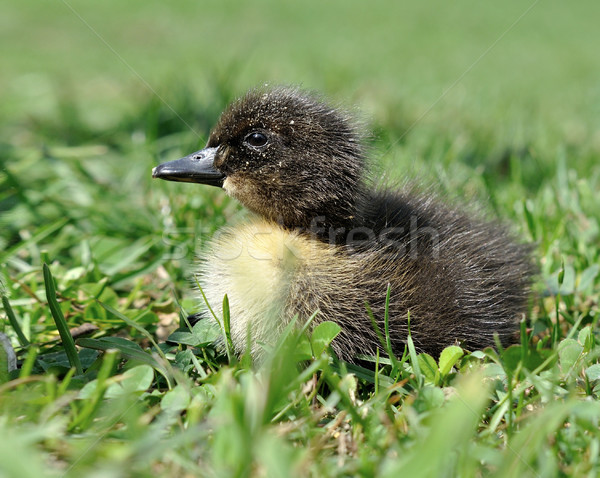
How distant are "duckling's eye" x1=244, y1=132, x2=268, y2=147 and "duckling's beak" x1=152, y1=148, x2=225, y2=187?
16cm

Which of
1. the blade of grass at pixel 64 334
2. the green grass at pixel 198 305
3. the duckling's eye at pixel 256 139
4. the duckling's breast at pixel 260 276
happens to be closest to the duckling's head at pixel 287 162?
the duckling's eye at pixel 256 139

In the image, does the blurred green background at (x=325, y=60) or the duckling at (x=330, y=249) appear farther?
the blurred green background at (x=325, y=60)

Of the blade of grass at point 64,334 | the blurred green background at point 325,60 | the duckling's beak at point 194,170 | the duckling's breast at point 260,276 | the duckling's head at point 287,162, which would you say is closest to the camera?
the blade of grass at point 64,334

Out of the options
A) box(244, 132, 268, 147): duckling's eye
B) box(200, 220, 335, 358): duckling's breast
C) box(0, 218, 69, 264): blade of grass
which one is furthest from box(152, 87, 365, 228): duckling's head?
box(0, 218, 69, 264): blade of grass

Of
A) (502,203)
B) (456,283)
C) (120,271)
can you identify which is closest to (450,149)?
(502,203)

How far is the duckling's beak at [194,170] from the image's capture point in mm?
2395

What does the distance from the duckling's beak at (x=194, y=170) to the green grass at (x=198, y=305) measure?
0.45 m

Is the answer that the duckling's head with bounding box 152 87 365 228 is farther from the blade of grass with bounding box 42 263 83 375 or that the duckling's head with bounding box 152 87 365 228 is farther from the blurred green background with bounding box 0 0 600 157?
the blade of grass with bounding box 42 263 83 375

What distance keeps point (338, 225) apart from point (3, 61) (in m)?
5.97

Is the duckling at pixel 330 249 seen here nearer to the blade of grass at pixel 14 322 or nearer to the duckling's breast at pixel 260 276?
the duckling's breast at pixel 260 276

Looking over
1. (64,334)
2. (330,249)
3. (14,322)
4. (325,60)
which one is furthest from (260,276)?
(325,60)

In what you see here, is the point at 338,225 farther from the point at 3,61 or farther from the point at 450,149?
the point at 3,61

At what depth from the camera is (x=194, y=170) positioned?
241 cm

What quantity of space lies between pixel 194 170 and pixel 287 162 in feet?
1.19
